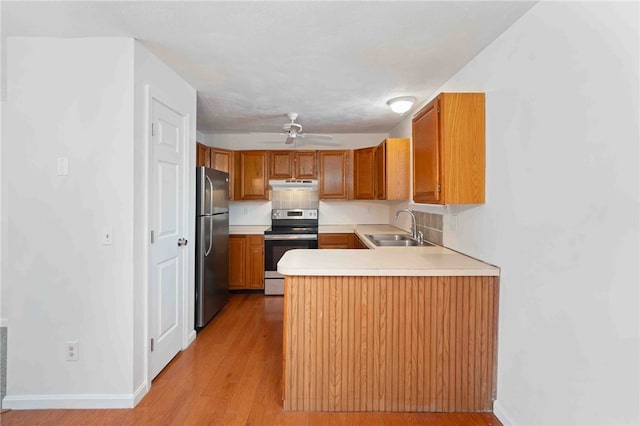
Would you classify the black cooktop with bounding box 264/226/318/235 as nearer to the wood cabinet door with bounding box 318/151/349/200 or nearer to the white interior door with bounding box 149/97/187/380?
the wood cabinet door with bounding box 318/151/349/200

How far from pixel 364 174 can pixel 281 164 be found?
1.24 meters

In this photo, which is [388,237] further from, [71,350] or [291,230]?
[71,350]

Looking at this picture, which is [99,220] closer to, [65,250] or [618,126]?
[65,250]

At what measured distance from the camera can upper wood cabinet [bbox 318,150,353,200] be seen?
4.66 m

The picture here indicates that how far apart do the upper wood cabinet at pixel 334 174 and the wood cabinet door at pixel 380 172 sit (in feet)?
1.91

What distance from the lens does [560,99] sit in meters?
1.42

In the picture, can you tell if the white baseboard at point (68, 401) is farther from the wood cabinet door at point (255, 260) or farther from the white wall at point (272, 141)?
the white wall at point (272, 141)

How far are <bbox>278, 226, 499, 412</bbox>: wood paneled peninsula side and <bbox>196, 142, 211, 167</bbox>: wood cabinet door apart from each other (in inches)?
107

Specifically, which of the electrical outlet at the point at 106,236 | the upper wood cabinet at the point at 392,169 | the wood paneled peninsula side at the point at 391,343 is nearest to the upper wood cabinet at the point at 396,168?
the upper wood cabinet at the point at 392,169

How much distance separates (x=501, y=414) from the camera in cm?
184

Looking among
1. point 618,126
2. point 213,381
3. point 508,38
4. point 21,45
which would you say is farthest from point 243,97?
point 618,126

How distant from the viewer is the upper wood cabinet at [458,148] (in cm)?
197

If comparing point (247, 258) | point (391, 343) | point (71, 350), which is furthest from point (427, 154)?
point (247, 258)

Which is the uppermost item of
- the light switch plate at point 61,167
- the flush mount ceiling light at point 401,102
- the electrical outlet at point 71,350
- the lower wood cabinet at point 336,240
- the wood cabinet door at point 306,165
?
the flush mount ceiling light at point 401,102
